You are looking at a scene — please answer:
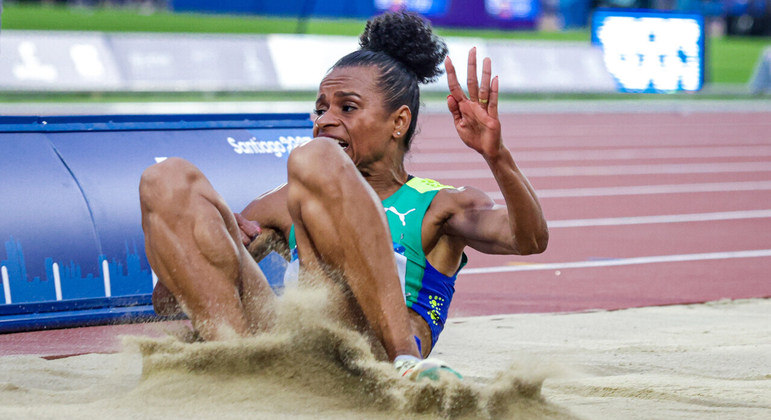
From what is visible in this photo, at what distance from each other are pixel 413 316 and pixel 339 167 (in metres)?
0.56

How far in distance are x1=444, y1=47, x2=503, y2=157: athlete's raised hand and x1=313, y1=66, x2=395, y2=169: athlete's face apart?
0.32m

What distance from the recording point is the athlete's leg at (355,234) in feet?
9.00

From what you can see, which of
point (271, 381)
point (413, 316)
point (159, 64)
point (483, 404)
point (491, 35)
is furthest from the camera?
point (491, 35)

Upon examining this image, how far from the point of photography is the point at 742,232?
720 cm

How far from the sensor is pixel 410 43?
332 cm

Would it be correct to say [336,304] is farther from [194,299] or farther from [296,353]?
[194,299]

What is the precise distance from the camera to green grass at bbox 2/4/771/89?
2438 centimetres

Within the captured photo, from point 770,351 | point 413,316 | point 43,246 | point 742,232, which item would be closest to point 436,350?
point 413,316

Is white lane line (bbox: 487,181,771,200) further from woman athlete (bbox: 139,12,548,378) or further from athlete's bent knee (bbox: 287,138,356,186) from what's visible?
athlete's bent knee (bbox: 287,138,356,186)

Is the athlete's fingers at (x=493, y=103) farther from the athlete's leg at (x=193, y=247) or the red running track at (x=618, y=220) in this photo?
the red running track at (x=618, y=220)

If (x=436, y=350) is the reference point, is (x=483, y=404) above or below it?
above

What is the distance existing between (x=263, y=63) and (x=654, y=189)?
8302mm

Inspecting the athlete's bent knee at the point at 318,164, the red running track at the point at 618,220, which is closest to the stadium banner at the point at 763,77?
the red running track at the point at 618,220

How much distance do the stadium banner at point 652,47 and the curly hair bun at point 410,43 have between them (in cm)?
1529
